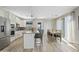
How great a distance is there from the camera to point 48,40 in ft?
14.1

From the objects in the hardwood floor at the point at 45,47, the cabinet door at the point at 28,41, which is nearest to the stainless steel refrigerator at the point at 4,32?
the hardwood floor at the point at 45,47

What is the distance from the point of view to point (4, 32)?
431cm

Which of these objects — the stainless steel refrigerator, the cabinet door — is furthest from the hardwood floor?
the stainless steel refrigerator

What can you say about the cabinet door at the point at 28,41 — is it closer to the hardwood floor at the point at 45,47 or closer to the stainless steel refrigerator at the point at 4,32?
the hardwood floor at the point at 45,47

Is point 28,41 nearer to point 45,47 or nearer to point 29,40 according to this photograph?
point 29,40

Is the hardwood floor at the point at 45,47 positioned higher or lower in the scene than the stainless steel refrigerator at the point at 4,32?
lower

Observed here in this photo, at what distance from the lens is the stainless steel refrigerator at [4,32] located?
165 inches

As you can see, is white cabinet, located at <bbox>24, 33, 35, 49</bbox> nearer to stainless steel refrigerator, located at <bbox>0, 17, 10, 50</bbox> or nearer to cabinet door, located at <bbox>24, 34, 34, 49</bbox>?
cabinet door, located at <bbox>24, 34, 34, 49</bbox>

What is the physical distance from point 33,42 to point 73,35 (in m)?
2.08

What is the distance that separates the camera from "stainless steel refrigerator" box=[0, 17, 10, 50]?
4.18 metres

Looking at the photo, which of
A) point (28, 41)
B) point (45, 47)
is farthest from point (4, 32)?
point (45, 47)

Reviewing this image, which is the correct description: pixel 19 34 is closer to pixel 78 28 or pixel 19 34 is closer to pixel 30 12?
pixel 30 12

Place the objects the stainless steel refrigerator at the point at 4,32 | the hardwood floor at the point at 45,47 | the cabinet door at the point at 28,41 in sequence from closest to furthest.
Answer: the hardwood floor at the point at 45,47 → the stainless steel refrigerator at the point at 4,32 → the cabinet door at the point at 28,41
